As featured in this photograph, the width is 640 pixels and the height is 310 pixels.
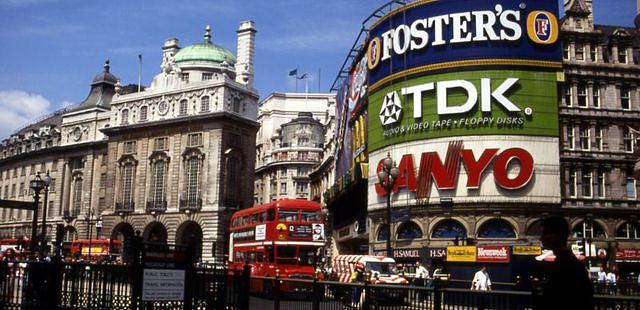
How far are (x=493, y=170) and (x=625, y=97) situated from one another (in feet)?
37.4

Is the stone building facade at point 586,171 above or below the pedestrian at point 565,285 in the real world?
above

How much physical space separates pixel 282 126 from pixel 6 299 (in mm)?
95199

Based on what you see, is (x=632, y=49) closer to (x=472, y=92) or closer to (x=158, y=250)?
(x=472, y=92)

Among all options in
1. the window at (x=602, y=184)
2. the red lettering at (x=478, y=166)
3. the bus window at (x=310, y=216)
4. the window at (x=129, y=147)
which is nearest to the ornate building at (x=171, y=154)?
the window at (x=129, y=147)

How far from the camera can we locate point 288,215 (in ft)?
114

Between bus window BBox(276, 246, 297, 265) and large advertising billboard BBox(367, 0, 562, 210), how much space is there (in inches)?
606

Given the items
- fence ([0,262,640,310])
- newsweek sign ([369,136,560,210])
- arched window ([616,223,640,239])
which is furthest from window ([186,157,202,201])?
fence ([0,262,640,310])

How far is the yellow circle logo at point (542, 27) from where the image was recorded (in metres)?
46.6

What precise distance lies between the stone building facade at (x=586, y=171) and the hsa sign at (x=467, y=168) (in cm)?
144

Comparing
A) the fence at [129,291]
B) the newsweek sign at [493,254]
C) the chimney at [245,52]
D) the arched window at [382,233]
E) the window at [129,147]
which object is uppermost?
the chimney at [245,52]

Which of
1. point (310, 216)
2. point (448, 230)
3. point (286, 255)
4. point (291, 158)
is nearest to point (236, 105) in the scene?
point (291, 158)

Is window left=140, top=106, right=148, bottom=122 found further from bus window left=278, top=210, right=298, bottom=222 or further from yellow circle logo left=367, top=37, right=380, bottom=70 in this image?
bus window left=278, top=210, right=298, bottom=222

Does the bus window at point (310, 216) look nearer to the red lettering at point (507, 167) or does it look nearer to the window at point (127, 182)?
the red lettering at point (507, 167)

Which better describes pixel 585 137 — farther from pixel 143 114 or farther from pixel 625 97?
pixel 143 114
